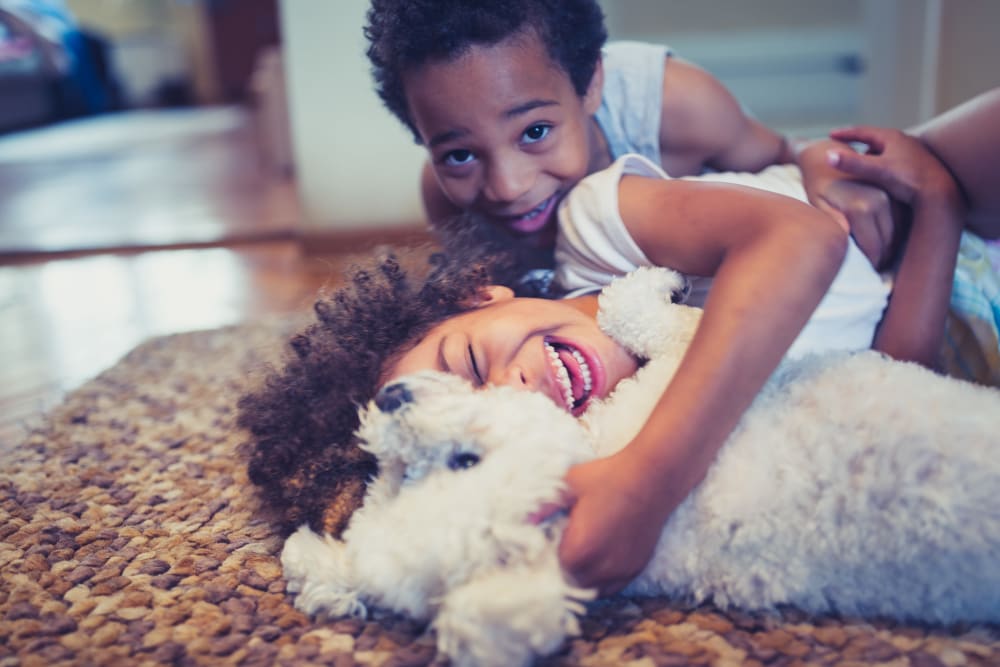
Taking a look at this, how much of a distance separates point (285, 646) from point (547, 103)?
64 centimetres

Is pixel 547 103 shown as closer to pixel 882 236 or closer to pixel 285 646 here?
pixel 882 236

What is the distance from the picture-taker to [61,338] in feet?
5.81

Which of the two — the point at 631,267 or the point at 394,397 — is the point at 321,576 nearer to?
the point at 394,397

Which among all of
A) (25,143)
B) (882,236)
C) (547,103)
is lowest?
(25,143)

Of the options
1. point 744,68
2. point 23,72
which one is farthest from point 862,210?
point 23,72

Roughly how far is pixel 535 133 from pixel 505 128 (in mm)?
48

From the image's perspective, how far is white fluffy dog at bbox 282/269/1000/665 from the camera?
0.59 metres

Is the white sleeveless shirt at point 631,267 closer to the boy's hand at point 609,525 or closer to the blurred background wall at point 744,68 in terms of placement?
the boy's hand at point 609,525

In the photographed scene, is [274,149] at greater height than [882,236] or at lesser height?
lesser

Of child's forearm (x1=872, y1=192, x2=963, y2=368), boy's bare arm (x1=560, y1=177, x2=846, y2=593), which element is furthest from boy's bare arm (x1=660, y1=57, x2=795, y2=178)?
boy's bare arm (x1=560, y1=177, x2=846, y2=593)

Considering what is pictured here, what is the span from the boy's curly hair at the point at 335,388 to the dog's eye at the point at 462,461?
10 centimetres

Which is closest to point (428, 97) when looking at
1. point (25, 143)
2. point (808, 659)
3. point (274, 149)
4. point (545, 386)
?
point (545, 386)

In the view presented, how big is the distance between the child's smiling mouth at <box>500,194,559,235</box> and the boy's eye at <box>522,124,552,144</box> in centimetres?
8

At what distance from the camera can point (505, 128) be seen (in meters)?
0.95
